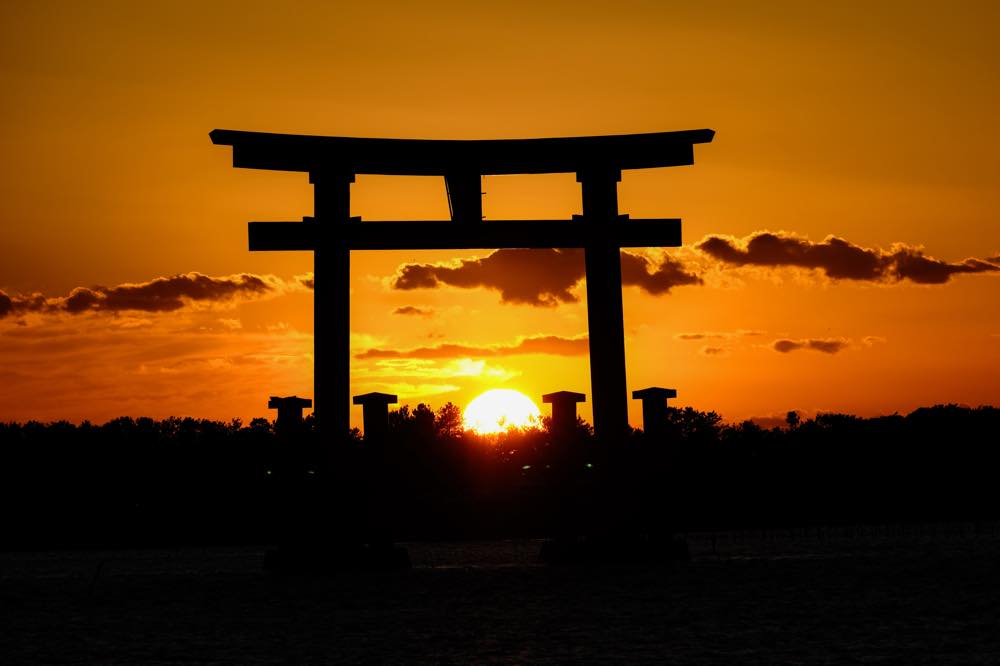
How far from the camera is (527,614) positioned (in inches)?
666

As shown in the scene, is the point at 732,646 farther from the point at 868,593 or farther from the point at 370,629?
the point at 868,593

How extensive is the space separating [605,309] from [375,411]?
4.71 metres

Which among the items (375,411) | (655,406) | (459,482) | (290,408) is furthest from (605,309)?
(459,482)

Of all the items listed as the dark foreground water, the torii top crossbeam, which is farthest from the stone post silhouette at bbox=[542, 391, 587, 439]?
the torii top crossbeam

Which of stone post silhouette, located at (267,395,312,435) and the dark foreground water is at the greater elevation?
stone post silhouette, located at (267,395,312,435)

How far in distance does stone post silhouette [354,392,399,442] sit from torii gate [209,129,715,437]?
1.76 metres

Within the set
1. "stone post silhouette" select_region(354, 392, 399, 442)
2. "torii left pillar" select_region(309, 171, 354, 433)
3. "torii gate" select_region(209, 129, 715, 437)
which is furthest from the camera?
"stone post silhouette" select_region(354, 392, 399, 442)

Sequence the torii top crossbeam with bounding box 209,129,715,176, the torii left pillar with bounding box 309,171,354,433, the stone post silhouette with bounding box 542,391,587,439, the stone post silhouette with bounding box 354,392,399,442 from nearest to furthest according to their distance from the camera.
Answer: the torii left pillar with bounding box 309,171,354,433
the torii top crossbeam with bounding box 209,129,715,176
the stone post silhouette with bounding box 354,392,399,442
the stone post silhouette with bounding box 542,391,587,439

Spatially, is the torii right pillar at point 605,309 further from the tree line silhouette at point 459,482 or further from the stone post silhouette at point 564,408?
the tree line silhouette at point 459,482

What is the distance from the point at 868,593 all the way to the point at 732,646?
7.17m

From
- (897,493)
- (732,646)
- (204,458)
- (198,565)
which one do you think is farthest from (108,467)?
(732,646)

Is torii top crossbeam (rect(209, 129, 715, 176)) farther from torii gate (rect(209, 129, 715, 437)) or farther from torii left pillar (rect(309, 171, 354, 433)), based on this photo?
torii left pillar (rect(309, 171, 354, 433))

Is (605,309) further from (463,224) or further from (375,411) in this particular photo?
(375,411)

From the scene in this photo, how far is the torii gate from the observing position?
22.2m
